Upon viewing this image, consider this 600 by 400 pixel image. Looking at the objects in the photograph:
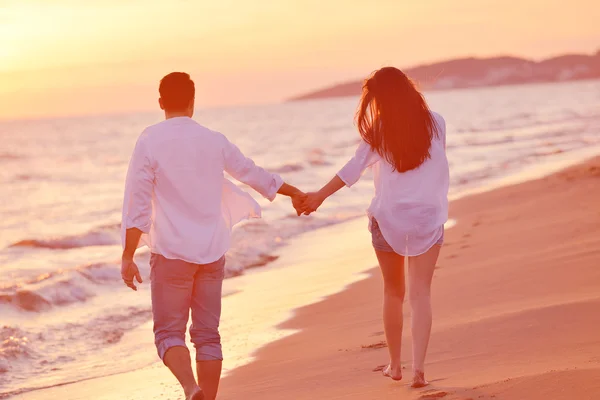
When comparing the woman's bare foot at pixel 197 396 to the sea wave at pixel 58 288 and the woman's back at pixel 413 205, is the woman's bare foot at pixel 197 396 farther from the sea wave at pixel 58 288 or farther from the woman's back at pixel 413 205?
the sea wave at pixel 58 288

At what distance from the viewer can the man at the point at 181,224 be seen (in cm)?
429

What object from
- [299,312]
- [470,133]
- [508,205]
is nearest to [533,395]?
[299,312]

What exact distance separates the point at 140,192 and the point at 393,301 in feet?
5.15

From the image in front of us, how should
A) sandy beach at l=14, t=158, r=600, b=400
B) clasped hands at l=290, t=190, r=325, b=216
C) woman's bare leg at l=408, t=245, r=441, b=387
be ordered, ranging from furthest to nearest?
clasped hands at l=290, t=190, r=325, b=216 < woman's bare leg at l=408, t=245, r=441, b=387 < sandy beach at l=14, t=158, r=600, b=400

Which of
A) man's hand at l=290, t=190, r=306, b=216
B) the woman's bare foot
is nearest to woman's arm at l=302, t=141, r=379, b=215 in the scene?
man's hand at l=290, t=190, r=306, b=216

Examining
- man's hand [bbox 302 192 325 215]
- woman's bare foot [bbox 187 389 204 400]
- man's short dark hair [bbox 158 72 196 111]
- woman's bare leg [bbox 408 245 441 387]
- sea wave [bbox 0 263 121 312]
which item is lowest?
sea wave [bbox 0 263 121 312]

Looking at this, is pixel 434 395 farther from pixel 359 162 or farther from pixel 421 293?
pixel 359 162

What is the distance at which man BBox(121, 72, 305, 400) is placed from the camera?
4.29m

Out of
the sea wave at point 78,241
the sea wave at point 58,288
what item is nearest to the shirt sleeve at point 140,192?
the sea wave at point 58,288

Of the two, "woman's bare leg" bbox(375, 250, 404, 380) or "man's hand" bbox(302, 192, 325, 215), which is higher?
"man's hand" bbox(302, 192, 325, 215)

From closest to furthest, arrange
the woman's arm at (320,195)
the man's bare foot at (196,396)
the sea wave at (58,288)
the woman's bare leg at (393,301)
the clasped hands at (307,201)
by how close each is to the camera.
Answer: the man's bare foot at (196,396)
the woman's bare leg at (393,301)
the woman's arm at (320,195)
the clasped hands at (307,201)
the sea wave at (58,288)

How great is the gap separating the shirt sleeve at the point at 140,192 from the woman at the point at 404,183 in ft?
3.73

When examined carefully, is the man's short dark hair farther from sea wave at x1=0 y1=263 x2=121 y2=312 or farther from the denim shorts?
sea wave at x1=0 y1=263 x2=121 y2=312

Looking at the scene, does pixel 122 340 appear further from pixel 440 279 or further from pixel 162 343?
pixel 162 343
